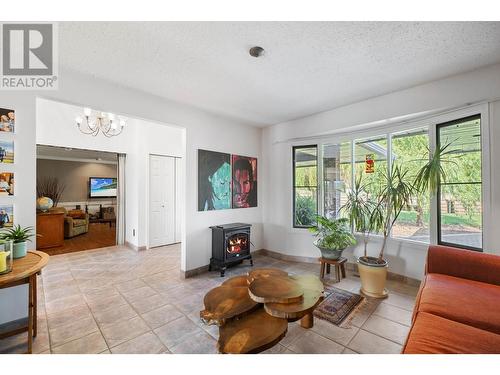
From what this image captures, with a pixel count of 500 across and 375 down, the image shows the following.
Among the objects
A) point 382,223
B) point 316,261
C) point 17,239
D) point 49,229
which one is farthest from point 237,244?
Answer: point 49,229

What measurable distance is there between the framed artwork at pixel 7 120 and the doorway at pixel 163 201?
282 centimetres

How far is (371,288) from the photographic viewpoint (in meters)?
2.67

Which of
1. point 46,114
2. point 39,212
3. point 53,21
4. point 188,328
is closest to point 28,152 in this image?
point 53,21

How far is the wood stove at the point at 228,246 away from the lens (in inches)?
134

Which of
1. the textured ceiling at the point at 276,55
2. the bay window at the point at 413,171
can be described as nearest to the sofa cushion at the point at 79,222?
the textured ceiling at the point at 276,55

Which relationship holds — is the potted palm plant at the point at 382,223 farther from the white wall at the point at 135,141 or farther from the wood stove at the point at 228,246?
the white wall at the point at 135,141

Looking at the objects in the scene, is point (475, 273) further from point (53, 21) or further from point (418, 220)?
point (53, 21)

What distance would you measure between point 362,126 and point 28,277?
428 cm

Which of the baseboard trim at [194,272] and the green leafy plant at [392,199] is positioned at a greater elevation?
the green leafy plant at [392,199]

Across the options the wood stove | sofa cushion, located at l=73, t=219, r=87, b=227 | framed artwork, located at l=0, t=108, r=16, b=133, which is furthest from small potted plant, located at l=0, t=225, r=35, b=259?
sofa cushion, located at l=73, t=219, r=87, b=227

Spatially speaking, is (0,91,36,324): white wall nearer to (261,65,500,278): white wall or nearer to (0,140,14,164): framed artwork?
(0,140,14,164): framed artwork

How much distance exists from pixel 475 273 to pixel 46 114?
6.88 meters

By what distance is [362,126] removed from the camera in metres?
3.33

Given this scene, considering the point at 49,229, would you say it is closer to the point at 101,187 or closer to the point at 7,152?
the point at 7,152
